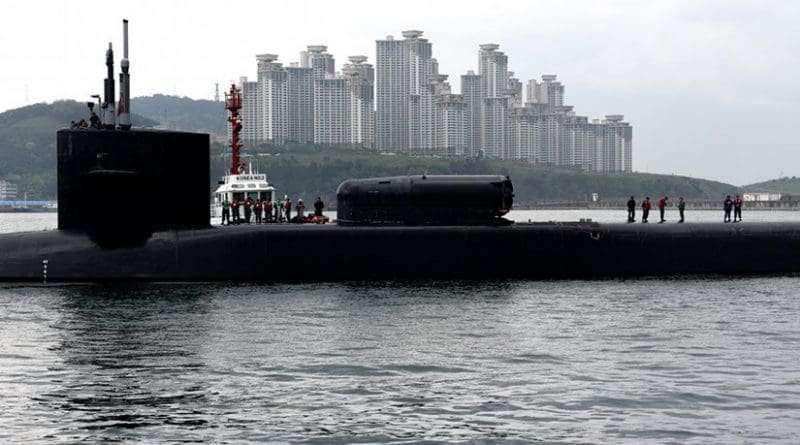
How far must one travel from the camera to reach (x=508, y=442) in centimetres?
1677

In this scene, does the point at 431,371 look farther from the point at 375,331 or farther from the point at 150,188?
the point at 150,188

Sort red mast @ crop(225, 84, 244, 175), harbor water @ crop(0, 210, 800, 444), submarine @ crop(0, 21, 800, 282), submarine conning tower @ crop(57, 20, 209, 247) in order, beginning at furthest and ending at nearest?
1. red mast @ crop(225, 84, 244, 175)
2. submarine @ crop(0, 21, 800, 282)
3. submarine conning tower @ crop(57, 20, 209, 247)
4. harbor water @ crop(0, 210, 800, 444)

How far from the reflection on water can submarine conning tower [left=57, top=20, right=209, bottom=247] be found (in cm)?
212

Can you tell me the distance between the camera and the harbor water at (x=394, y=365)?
17625 mm

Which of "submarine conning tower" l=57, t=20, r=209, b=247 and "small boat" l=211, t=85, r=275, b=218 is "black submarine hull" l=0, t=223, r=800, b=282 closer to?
"submarine conning tower" l=57, t=20, r=209, b=247

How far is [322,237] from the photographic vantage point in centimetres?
3656

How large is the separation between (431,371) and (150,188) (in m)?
16.2

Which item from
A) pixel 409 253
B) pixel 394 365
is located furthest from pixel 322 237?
pixel 394 365

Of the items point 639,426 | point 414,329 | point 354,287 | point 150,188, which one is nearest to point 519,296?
point 354,287

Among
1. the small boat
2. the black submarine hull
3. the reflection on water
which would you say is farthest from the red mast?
the reflection on water

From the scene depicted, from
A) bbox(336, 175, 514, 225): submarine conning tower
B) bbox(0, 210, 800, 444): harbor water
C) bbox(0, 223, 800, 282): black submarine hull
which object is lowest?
bbox(0, 210, 800, 444): harbor water

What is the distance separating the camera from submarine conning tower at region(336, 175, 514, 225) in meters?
37.6

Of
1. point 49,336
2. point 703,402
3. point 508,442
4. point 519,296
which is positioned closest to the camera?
point 508,442

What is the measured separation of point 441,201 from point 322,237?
4.26 m
